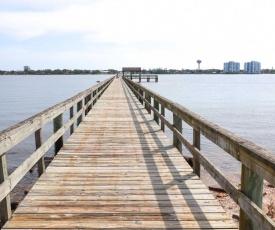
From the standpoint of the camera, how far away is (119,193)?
14.6 ft

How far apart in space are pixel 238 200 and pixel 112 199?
1.81 metres

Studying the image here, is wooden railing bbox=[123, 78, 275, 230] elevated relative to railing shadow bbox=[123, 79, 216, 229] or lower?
elevated

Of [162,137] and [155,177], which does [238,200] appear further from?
[162,137]

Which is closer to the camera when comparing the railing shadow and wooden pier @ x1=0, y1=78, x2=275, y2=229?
wooden pier @ x1=0, y1=78, x2=275, y2=229

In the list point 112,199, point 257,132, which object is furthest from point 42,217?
point 257,132

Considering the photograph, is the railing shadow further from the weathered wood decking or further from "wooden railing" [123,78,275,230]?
"wooden railing" [123,78,275,230]

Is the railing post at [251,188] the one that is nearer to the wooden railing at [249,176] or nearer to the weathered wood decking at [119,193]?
the wooden railing at [249,176]

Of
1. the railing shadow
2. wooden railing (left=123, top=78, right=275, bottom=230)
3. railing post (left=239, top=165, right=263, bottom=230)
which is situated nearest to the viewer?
wooden railing (left=123, top=78, right=275, bottom=230)

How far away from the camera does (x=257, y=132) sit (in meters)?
26.0

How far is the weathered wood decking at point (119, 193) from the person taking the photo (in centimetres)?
357

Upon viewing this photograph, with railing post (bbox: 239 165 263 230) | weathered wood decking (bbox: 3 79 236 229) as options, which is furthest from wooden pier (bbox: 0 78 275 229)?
railing post (bbox: 239 165 263 230)

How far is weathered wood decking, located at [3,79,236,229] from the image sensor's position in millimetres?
3572

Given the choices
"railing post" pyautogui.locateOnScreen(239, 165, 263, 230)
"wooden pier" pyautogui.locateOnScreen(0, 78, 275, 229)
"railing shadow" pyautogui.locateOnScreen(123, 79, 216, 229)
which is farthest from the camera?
"railing shadow" pyautogui.locateOnScreen(123, 79, 216, 229)

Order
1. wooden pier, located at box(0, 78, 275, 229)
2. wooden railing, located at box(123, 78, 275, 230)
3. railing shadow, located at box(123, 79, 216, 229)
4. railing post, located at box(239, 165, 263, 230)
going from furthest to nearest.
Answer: railing shadow, located at box(123, 79, 216, 229), wooden pier, located at box(0, 78, 275, 229), railing post, located at box(239, 165, 263, 230), wooden railing, located at box(123, 78, 275, 230)
